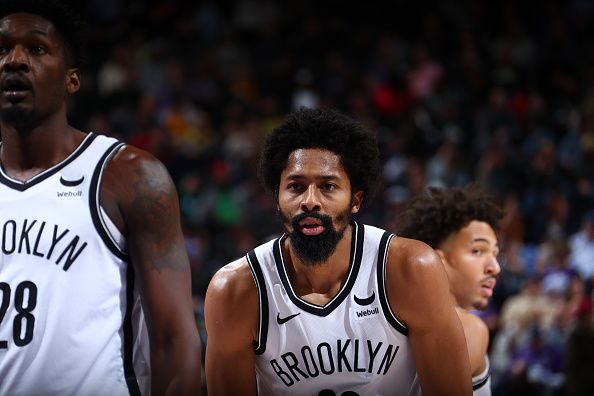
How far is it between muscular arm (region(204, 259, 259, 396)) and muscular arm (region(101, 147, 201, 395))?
578 mm

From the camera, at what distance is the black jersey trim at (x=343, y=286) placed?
3547mm

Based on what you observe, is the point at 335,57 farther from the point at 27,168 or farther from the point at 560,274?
the point at 27,168

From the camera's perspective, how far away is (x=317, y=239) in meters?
3.49

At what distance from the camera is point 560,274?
8.52 metres

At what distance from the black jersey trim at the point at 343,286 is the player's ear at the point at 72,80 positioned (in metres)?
1.01

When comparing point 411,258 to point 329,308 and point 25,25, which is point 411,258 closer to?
point 329,308

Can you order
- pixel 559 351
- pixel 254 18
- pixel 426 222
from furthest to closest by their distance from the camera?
pixel 254 18 < pixel 559 351 < pixel 426 222

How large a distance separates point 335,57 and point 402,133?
1723 millimetres

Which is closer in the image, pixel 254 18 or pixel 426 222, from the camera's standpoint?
pixel 426 222

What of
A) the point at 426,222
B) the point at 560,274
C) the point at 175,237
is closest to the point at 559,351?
the point at 560,274

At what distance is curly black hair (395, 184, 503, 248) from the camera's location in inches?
177

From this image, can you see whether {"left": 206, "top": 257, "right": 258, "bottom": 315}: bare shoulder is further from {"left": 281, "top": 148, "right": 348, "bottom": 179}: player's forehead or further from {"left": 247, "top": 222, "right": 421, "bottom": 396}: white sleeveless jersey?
{"left": 281, "top": 148, "right": 348, "bottom": 179}: player's forehead

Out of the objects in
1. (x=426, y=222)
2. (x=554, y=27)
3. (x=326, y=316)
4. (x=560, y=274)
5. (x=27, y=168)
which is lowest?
(x=326, y=316)

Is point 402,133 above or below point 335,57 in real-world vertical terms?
below
